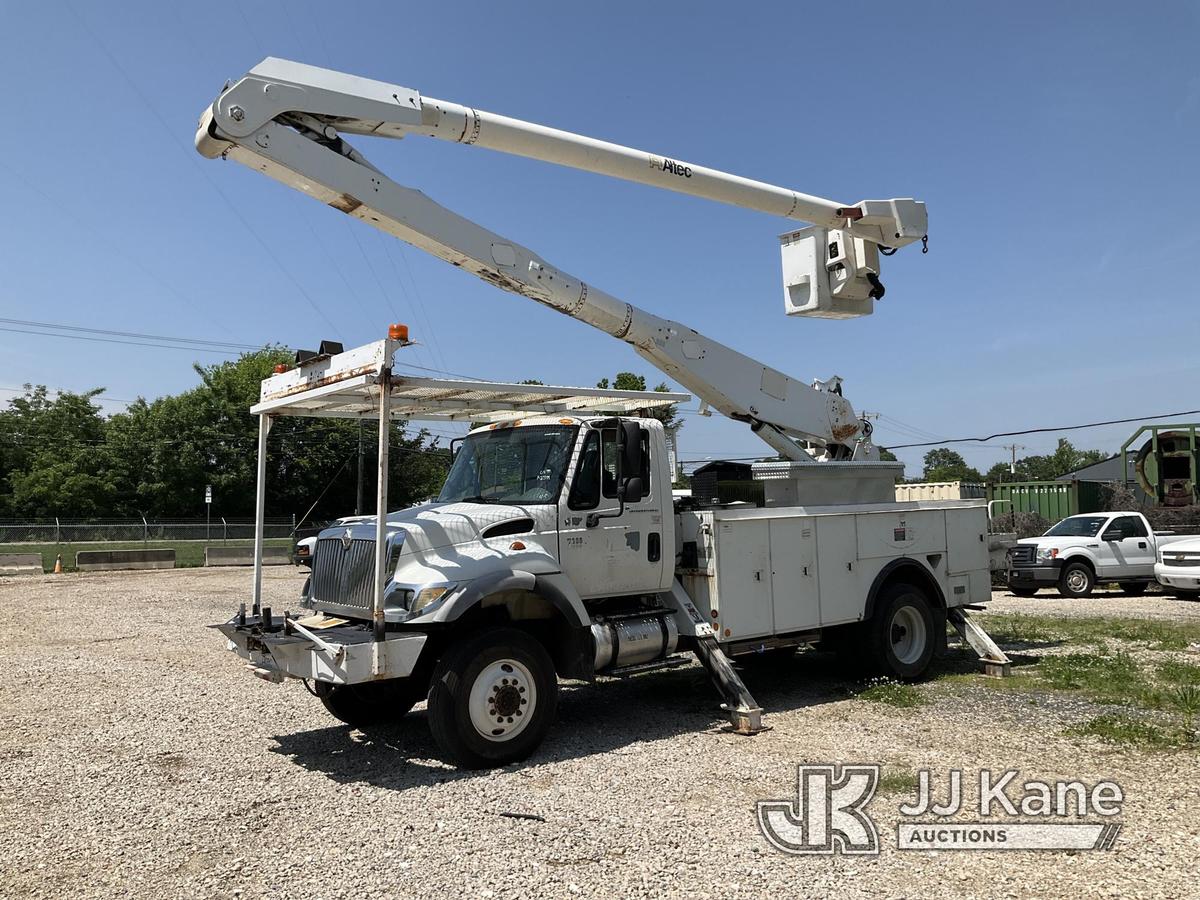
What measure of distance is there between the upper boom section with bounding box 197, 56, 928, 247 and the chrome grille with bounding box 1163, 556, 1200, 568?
11.1m

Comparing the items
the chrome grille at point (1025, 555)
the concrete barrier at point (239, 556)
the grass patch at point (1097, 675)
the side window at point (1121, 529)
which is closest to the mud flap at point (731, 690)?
the grass patch at point (1097, 675)

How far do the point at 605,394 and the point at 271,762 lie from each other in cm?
407

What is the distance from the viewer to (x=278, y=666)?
6.14m

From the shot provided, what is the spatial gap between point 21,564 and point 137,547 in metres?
6.61

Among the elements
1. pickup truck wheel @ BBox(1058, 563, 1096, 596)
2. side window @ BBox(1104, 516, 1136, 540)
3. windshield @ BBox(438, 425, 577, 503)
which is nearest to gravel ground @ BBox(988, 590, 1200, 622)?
pickup truck wheel @ BBox(1058, 563, 1096, 596)

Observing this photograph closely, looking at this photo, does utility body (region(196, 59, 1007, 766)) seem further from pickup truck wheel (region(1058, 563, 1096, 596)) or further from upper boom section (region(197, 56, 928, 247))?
pickup truck wheel (region(1058, 563, 1096, 596))

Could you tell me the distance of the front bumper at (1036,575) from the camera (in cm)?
1808

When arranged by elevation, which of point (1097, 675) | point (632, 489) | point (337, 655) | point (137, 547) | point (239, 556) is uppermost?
point (632, 489)

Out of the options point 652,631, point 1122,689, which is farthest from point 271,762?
point 1122,689

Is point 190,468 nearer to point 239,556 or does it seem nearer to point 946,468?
point 239,556

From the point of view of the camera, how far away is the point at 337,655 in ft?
18.6

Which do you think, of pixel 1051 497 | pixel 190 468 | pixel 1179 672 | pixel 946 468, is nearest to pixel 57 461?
pixel 190 468

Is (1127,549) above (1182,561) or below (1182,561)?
above

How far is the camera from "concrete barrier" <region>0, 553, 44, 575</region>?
25.1 m
